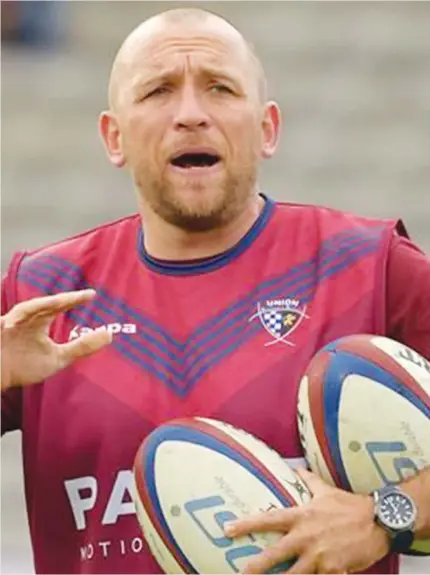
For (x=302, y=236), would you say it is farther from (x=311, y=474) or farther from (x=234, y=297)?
(x=311, y=474)

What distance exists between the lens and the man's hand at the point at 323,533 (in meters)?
2.95

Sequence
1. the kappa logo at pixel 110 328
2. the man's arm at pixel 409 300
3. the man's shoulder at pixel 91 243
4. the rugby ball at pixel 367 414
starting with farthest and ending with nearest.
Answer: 1. the man's shoulder at pixel 91 243
2. the kappa logo at pixel 110 328
3. the man's arm at pixel 409 300
4. the rugby ball at pixel 367 414

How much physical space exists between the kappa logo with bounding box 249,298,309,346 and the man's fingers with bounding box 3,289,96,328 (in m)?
0.43

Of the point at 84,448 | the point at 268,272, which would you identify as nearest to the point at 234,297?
the point at 268,272

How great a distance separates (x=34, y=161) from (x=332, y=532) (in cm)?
539

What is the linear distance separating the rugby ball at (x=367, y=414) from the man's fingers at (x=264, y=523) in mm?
154

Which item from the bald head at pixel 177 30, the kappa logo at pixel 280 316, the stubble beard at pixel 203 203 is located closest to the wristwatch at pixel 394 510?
the kappa logo at pixel 280 316

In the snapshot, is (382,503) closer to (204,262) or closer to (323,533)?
(323,533)

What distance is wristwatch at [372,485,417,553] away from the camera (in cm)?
303

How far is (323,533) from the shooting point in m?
2.98

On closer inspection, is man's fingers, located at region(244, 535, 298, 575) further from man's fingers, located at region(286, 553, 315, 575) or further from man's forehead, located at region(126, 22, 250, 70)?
man's forehead, located at region(126, 22, 250, 70)

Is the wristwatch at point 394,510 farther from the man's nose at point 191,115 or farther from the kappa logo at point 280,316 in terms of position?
the man's nose at point 191,115

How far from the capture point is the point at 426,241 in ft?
25.0

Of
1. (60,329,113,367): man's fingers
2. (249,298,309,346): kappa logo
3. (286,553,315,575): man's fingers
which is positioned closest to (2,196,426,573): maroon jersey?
(249,298,309,346): kappa logo
